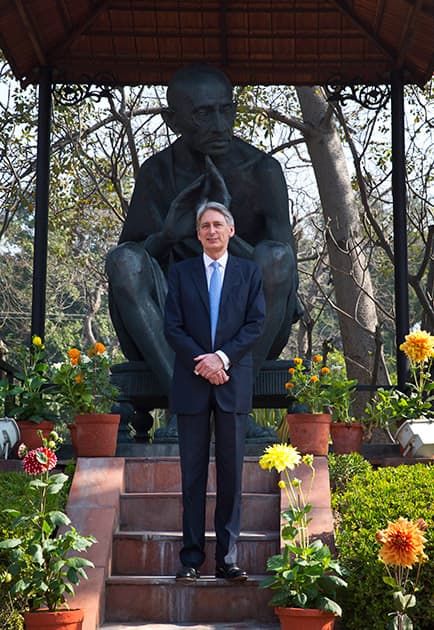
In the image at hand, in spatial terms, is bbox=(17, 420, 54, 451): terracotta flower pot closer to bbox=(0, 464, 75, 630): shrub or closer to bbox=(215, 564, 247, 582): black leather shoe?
bbox=(0, 464, 75, 630): shrub

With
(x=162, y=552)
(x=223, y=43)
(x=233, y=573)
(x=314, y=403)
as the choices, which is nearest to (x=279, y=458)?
(x=233, y=573)

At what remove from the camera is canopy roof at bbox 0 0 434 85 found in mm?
8141

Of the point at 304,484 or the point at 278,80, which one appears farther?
the point at 278,80

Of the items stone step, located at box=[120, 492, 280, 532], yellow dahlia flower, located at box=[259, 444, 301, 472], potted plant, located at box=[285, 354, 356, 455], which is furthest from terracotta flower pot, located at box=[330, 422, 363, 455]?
yellow dahlia flower, located at box=[259, 444, 301, 472]

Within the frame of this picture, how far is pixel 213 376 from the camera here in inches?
198

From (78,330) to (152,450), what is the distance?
1861 cm

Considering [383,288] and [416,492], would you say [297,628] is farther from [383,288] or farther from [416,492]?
[383,288]

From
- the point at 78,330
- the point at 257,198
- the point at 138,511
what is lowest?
the point at 138,511

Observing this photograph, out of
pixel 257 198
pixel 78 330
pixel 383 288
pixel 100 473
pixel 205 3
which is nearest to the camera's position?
pixel 100 473

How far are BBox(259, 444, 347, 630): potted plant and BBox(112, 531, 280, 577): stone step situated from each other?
53 centimetres

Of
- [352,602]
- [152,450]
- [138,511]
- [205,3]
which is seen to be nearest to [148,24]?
[205,3]

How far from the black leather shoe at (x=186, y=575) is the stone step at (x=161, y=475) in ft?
2.95

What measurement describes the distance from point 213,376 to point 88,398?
1.30m

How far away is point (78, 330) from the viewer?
81.3 ft
